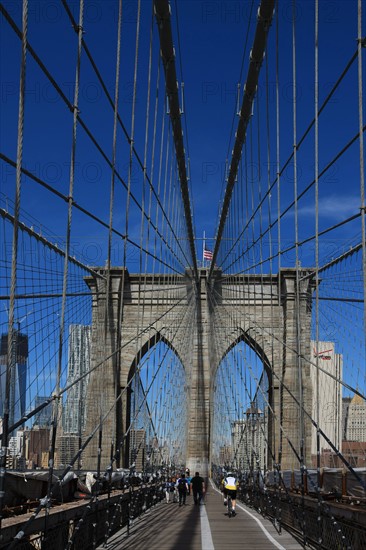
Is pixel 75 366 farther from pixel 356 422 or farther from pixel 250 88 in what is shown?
pixel 250 88

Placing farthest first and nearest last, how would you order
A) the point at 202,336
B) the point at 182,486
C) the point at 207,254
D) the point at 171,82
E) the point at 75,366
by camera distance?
the point at 207,254 < the point at 202,336 < the point at 75,366 < the point at 182,486 < the point at 171,82

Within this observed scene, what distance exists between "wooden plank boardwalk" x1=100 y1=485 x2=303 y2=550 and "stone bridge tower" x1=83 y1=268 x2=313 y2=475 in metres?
13.9

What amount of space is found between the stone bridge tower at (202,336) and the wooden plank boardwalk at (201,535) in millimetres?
13918

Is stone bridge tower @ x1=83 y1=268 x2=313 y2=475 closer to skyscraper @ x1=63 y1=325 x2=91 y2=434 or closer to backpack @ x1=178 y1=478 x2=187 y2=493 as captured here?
skyscraper @ x1=63 y1=325 x2=91 y2=434

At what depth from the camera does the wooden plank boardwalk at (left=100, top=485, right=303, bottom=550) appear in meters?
8.29

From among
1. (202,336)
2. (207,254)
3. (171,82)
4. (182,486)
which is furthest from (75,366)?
(171,82)

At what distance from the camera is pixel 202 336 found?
112ft

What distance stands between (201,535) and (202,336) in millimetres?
24302

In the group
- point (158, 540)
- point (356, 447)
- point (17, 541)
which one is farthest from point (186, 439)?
point (17, 541)

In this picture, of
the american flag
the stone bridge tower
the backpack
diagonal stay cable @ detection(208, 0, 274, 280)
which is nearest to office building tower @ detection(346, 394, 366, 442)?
the stone bridge tower

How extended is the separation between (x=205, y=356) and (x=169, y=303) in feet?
14.7

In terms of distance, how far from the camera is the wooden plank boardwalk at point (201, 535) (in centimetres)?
829

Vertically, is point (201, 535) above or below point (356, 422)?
below

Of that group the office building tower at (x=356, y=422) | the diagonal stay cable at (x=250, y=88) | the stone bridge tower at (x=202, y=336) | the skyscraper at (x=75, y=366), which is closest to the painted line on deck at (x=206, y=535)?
the diagonal stay cable at (x=250, y=88)
